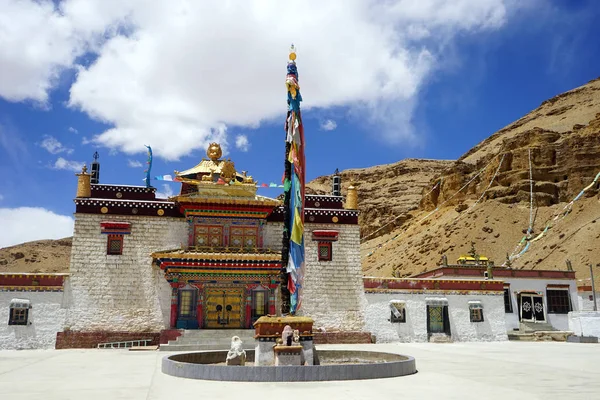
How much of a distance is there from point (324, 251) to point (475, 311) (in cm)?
905

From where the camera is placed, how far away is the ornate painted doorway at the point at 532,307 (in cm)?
3831

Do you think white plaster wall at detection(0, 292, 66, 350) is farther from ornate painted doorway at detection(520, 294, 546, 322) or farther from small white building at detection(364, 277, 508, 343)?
ornate painted doorway at detection(520, 294, 546, 322)

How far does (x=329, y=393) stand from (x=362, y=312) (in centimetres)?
1972

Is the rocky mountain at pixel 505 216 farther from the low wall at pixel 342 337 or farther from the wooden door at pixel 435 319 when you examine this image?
the low wall at pixel 342 337

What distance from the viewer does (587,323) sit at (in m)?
31.4

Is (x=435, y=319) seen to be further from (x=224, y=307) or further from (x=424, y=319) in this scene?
(x=224, y=307)

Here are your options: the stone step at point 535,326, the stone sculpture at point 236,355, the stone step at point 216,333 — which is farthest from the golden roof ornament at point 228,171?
the stone step at point 535,326

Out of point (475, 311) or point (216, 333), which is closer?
point (216, 333)

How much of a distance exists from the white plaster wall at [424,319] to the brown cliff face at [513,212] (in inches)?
962

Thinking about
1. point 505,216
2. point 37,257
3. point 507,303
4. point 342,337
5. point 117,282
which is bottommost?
point 342,337

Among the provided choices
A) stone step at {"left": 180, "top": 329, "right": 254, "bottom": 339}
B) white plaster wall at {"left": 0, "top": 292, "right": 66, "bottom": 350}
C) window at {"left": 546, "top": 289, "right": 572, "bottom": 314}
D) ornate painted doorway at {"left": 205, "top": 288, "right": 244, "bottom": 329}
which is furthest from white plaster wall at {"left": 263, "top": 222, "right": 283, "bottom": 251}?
window at {"left": 546, "top": 289, "right": 572, "bottom": 314}

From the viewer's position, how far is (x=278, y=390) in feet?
35.7

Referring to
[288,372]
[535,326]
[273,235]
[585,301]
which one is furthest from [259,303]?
[585,301]

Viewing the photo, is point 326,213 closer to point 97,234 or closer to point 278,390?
point 97,234
